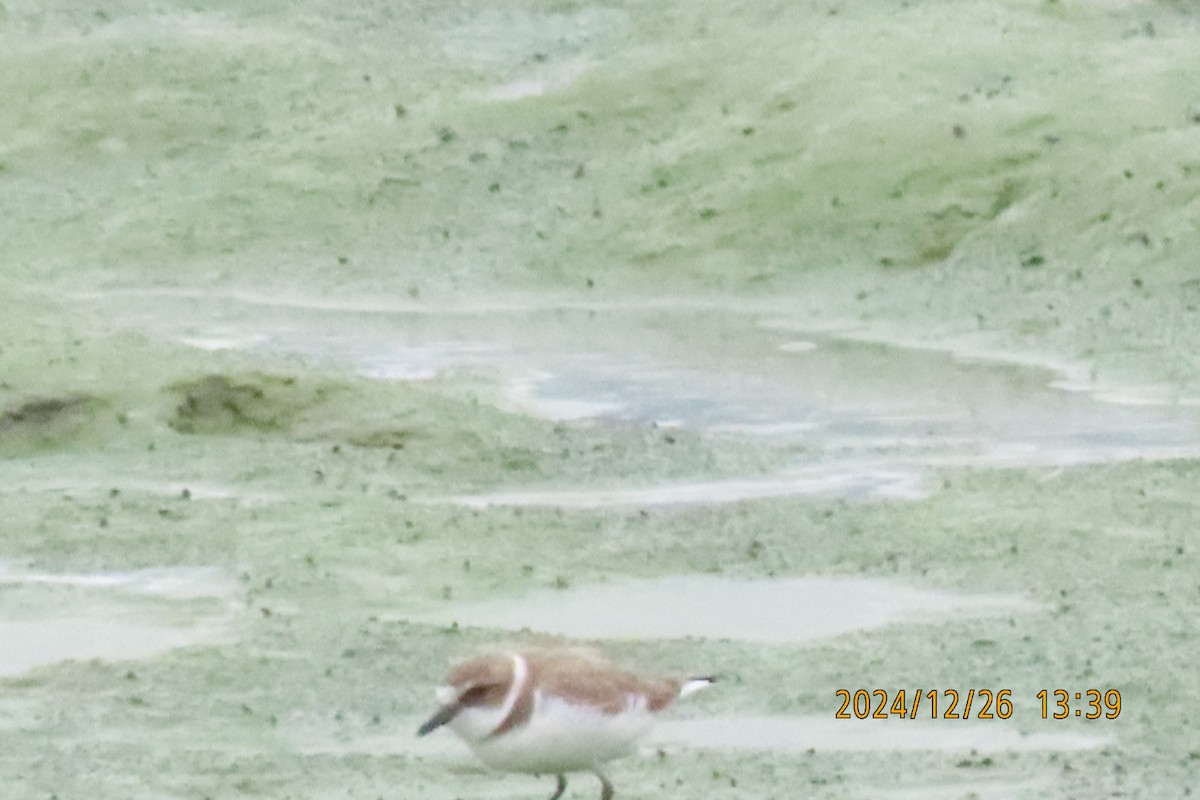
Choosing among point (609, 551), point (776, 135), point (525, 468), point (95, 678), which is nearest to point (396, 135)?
point (776, 135)

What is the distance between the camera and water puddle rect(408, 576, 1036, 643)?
9.14 metres

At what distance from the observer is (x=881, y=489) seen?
11352mm

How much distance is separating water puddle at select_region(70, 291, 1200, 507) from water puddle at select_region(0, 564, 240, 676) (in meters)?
1.63

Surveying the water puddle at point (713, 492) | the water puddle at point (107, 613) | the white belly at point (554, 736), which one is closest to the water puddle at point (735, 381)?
the water puddle at point (713, 492)

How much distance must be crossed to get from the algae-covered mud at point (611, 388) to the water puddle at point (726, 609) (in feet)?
0.10

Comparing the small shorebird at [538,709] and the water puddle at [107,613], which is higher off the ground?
the small shorebird at [538,709]

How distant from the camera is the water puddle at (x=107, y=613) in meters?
9.02

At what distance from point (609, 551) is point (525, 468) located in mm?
1591

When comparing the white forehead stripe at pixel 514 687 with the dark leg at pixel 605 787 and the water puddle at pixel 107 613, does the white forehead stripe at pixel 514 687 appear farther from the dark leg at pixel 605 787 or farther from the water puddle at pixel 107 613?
the water puddle at pixel 107 613

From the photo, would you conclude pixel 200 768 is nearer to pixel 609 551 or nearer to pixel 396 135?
pixel 609 551

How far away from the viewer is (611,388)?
1402 cm
